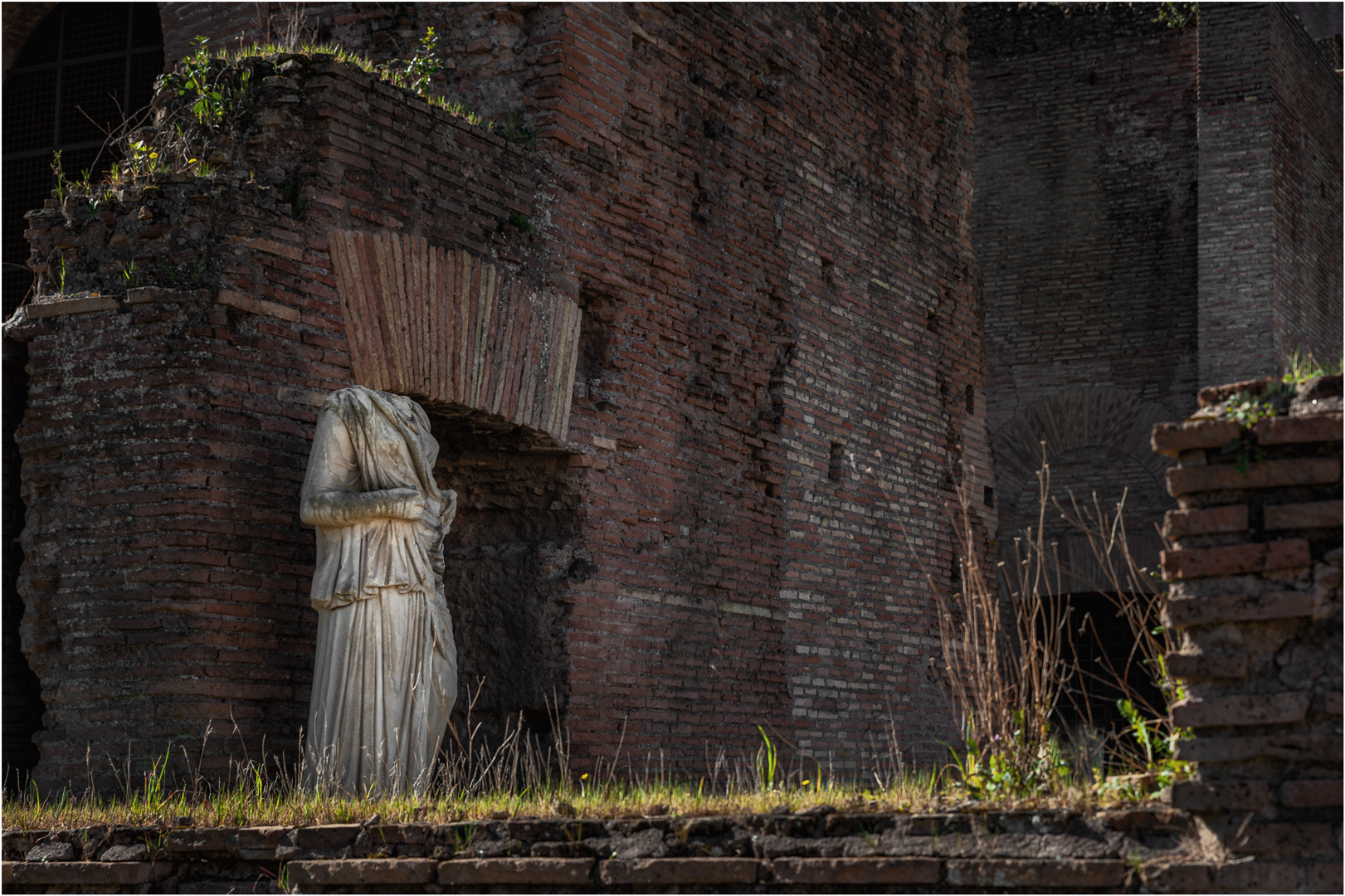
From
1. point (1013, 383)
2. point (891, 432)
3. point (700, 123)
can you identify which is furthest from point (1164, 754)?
point (1013, 383)

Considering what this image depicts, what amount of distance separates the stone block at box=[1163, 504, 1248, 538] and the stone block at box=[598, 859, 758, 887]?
1.54m

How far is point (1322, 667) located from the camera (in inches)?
151

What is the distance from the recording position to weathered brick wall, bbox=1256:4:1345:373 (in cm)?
1541

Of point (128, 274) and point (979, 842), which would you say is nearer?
point (979, 842)

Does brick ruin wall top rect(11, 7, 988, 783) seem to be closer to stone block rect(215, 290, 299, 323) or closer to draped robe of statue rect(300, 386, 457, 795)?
stone block rect(215, 290, 299, 323)

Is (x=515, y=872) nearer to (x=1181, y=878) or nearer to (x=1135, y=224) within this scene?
(x=1181, y=878)

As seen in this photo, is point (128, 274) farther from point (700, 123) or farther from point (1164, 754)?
point (1164, 754)

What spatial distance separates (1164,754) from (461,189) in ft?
15.7

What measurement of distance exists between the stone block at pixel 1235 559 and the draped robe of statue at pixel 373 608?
3.18m

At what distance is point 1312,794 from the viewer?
3.70 meters

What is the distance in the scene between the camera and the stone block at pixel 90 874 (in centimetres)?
511

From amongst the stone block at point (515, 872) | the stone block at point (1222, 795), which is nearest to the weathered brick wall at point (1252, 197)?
the stone block at point (1222, 795)

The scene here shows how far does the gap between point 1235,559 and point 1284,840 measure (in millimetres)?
747

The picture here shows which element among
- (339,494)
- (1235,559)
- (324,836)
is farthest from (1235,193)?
(324,836)
